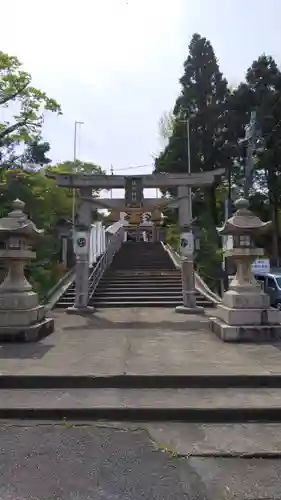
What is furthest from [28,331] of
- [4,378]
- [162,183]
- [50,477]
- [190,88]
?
[190,88]

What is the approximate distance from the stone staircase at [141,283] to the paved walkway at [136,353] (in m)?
4.64

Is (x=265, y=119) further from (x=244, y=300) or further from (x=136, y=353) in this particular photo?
(x=136, y=353)

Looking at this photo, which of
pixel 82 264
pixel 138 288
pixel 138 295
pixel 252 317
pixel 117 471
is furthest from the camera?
pixel 138 288

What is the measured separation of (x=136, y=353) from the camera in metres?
7.71

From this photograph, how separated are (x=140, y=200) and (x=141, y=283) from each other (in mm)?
5005

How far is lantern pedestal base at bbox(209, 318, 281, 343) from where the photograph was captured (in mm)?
8891

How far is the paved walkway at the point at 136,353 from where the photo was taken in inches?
259

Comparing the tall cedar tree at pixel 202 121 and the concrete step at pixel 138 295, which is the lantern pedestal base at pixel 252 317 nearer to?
the concrete step at pixel 138 295

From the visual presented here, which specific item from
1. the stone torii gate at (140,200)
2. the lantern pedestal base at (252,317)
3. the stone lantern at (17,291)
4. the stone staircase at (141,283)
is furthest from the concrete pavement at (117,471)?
the stone staircase at (141,283)

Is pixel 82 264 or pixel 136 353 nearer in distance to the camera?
pixel 136 353

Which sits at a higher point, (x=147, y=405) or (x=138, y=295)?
(x=138, y=295)

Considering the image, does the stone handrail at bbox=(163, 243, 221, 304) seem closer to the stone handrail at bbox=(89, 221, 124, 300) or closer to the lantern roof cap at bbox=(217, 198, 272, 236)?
the stone handrail at bbox=(89, 221, 124, 300)

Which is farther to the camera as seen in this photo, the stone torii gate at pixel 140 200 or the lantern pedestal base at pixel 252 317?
the stone torii gate at pixel 140 200

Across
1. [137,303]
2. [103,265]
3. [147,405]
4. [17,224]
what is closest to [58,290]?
[103,265]
